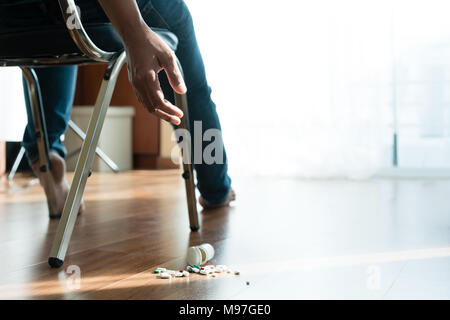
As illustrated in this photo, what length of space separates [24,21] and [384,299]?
86cm

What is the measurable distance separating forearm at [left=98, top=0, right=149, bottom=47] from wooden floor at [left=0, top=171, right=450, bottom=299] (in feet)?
1.27

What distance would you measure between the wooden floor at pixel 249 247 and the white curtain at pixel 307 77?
32.3 inches

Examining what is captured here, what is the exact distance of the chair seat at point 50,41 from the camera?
1.11 meters

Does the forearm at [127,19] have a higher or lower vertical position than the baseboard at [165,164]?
higher

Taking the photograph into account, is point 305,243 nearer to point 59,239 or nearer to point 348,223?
point 348,223

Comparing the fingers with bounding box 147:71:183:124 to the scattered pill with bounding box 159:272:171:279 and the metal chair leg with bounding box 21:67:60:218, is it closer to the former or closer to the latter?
the scattered pill with bounding box 159:272:171:279

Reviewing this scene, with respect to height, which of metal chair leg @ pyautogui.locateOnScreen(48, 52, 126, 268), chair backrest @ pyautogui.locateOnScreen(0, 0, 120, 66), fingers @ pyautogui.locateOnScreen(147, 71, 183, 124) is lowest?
metal chair leg @ pyautogui.locateOnScreen(48, 52, 126, 268)

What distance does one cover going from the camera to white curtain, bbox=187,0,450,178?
2.92 meters

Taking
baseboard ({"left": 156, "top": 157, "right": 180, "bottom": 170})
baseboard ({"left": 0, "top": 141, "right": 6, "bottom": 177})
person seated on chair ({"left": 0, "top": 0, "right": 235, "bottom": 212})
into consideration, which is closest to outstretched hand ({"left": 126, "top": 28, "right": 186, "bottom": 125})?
person seated on chair ({"left": 0, "top": 0, "right": 235, "bottom": 212})

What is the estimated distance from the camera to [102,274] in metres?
0.97

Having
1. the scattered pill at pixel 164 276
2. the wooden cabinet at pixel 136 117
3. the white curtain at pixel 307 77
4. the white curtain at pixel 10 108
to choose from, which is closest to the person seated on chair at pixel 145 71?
the scattered pill at pixel 164 276

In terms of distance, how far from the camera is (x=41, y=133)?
1490 mm

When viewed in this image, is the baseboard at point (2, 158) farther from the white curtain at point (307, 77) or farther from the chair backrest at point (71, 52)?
the chair backrest at point (71, 52)

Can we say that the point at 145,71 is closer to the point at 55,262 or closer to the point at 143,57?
the point at 143,57
